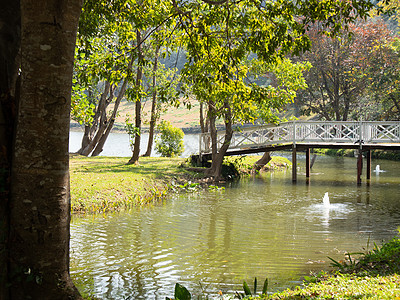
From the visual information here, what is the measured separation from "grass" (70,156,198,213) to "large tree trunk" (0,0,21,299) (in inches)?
300

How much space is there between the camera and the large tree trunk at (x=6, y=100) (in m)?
4.35

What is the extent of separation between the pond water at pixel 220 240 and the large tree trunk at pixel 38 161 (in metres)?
1.89

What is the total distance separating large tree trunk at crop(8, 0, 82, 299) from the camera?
429 cm

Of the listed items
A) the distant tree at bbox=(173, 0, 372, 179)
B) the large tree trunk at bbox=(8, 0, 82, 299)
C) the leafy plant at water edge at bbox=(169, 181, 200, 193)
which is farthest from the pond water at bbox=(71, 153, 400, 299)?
the distant tree at bbox=(173, 0, 372, 179)

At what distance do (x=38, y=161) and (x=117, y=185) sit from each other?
33.6ft

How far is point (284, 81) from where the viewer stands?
20969 millimetres

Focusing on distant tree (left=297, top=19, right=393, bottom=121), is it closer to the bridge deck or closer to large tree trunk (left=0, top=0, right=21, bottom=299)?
the bridge deck

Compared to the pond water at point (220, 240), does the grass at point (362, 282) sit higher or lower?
higher

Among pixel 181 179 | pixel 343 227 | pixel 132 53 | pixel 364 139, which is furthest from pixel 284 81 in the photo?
pixel 132 53

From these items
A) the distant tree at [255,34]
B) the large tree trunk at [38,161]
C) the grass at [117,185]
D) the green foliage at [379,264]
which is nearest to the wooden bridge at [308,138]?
the grass at [117,185]

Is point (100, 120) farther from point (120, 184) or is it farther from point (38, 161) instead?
point (38, 161)

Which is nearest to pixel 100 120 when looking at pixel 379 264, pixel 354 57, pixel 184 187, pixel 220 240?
pixel 184 187

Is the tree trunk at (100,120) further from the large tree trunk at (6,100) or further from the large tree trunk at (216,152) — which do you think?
the large tree trunk at (6,100)

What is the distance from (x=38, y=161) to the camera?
4.28m
